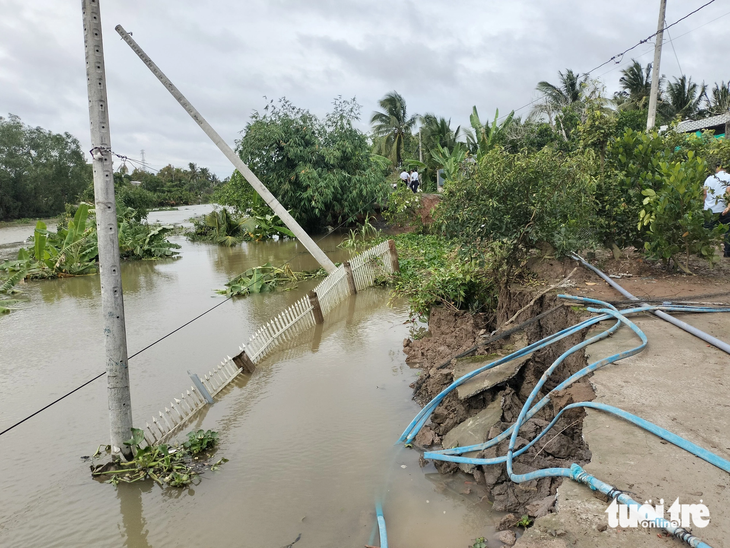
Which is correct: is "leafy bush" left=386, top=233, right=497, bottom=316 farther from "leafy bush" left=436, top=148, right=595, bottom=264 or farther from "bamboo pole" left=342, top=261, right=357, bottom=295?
"bamboo pole" left=342, top=261, right=357, bottom=295

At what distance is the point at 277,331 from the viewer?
26.4 feet

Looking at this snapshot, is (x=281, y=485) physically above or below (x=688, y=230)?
below

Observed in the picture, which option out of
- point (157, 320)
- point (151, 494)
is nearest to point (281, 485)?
point (151, 494)

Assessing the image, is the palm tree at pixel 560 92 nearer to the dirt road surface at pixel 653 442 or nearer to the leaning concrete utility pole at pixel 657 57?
the leaning concrete utility pole at pixel 657 57

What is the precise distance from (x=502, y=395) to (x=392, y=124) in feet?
130

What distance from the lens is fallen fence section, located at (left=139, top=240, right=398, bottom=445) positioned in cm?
545

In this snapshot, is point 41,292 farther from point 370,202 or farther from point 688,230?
point 688,230

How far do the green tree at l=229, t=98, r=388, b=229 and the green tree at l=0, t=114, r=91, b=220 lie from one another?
114 ft

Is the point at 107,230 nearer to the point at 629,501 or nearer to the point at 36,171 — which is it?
the point at 629,501

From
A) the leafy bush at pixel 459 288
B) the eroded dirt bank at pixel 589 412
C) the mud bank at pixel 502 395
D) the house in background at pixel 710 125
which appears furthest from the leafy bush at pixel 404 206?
the house in background at pixel 710 125

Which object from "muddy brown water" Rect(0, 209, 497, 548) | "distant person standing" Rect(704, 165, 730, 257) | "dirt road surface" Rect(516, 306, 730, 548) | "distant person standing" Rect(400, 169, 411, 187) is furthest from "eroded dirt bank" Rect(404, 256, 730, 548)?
"distant person standing" Rect(400, 169, 411, 187)

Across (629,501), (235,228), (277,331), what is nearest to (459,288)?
(277,331)

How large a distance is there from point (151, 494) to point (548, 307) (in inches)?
190

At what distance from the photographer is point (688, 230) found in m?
6.71
